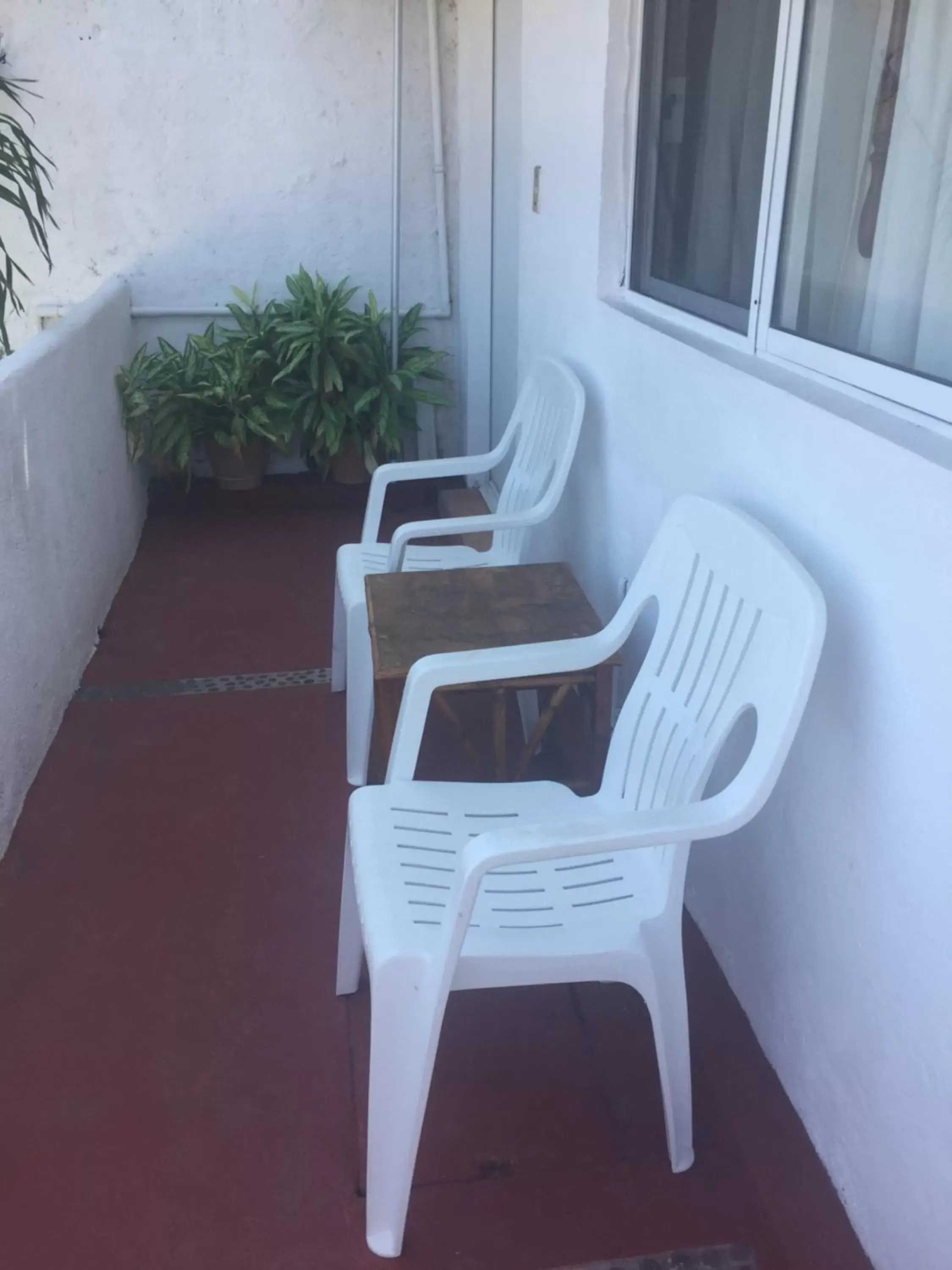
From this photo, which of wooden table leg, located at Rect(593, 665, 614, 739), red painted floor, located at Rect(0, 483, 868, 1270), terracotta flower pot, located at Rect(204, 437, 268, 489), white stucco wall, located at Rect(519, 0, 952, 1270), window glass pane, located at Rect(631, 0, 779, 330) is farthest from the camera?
terracotta flower pot, located at Rect(204, 437, 268, 489)

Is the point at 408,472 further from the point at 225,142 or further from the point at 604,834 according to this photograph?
the point at 225,142

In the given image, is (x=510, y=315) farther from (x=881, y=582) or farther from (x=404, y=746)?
(x=881, y=582)

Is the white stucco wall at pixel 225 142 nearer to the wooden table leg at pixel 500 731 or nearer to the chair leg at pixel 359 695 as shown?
the chair leg at pixel 359 695

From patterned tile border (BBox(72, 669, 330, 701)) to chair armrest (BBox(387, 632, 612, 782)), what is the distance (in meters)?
1.35

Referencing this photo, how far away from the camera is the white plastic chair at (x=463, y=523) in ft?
8.23

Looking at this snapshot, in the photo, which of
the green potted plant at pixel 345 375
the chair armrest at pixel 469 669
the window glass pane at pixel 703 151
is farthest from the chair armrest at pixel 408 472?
the green potted plant at pixel 345 375

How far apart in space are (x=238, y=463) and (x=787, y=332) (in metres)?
3.22

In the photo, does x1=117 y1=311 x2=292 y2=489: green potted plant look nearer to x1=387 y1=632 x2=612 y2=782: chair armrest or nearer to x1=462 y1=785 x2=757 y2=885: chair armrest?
x1=387 y1=632 x2=612 y2=782: chair armrest

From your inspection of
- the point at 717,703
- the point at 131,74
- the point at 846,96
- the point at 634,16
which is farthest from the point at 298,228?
the point at 717,703

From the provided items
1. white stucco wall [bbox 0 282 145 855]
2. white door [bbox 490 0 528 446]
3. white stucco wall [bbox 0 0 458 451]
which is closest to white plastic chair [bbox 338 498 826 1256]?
white stucco wall [bbox 0 282 145 855]

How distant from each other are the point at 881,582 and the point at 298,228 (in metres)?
3.90

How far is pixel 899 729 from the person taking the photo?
1271mm

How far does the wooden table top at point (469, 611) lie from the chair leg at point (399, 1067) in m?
0.75

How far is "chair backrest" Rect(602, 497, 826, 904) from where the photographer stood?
1.31 meters
